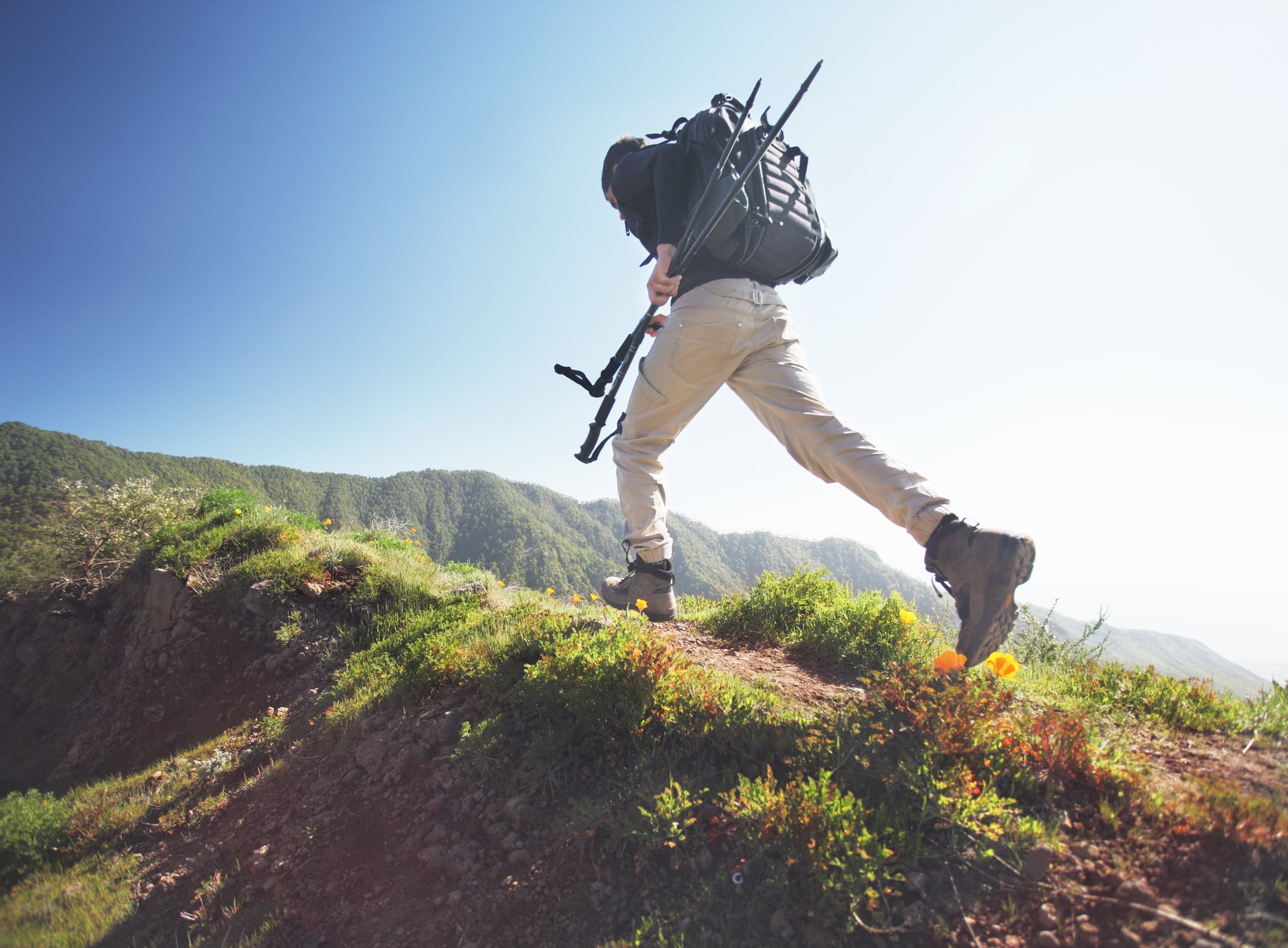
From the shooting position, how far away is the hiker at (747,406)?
2.20 m

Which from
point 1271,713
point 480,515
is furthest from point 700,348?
point 480,515

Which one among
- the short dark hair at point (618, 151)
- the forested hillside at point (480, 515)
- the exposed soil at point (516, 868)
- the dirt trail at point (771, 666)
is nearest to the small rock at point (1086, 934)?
the exposed soil at point (516, 868)

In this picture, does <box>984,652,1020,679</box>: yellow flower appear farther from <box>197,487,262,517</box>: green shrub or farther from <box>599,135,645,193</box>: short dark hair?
<box>197,487,262,517</box>: green shrub

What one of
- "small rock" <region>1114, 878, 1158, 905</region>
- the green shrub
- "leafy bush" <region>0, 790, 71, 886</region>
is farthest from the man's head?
the green shrub

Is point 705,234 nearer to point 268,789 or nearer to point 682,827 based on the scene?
point 682,827

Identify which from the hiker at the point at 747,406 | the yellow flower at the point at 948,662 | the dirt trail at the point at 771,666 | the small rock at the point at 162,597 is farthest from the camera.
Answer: the small rock at the point at 162,597

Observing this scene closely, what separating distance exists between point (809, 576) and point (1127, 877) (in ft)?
8.90

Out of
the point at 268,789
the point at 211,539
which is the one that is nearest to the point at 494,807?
the point at 268,789

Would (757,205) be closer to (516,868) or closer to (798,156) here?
(798,156)

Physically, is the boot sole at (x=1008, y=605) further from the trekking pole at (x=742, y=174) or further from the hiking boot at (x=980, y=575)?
the trekking pole at (x=742, y=174)

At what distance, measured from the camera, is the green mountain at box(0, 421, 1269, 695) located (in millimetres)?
74812

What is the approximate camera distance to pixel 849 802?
1.48 m

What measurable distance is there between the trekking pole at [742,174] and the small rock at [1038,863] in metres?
2.70

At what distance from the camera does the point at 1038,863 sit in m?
1.32
